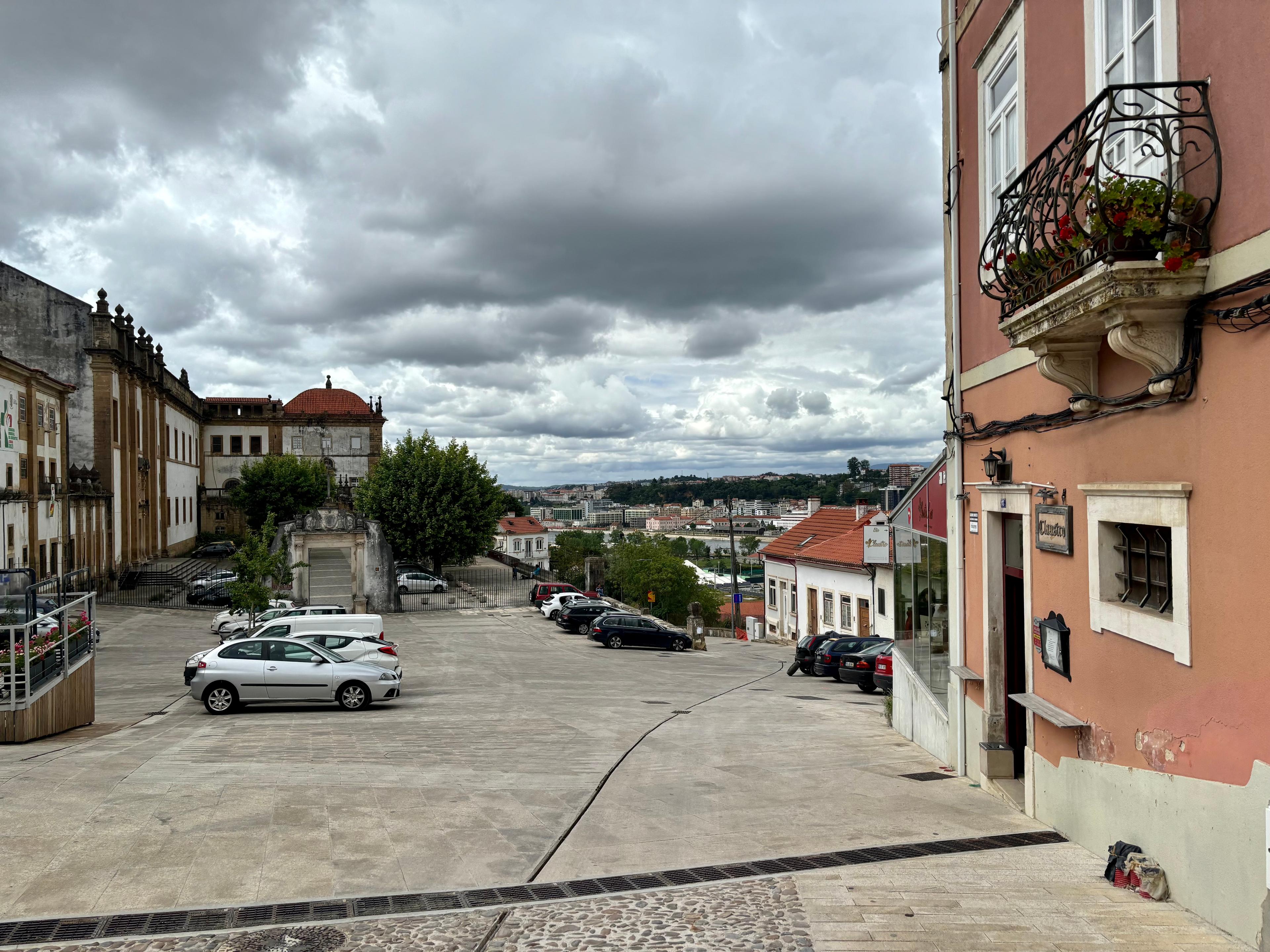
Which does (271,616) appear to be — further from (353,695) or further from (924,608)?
(924,608)

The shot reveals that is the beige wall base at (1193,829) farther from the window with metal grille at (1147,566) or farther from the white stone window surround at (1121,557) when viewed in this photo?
the window with metal grille at (1147,566)

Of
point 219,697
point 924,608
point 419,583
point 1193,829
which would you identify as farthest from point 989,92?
point 419,583

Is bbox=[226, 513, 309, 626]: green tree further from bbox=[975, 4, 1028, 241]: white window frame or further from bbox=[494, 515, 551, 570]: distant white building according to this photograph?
bbox=[494, 515, 551, 570]: distant white building

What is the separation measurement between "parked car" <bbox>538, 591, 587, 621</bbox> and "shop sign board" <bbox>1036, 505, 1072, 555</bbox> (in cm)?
3247

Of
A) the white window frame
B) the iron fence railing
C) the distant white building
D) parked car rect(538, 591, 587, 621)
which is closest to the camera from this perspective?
the white window frame

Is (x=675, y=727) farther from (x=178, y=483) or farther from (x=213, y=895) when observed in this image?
(x=178, y=483)

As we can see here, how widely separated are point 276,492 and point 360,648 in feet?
160

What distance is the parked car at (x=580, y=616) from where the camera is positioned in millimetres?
36844

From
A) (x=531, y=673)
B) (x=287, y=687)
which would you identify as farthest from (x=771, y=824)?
(x=531, y=673)

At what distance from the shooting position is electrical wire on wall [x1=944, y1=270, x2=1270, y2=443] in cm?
473

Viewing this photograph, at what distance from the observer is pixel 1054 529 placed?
7.59 m

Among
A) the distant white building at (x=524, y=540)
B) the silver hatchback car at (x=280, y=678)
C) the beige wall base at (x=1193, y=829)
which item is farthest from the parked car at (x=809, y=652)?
the distant white building at (x=524, y=540)

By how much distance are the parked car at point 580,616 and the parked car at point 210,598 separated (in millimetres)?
16132

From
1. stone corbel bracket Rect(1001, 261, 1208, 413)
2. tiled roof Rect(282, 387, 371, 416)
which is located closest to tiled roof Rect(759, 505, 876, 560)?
stone corbel bracket Rect(1001, 261, 1208, 413)
